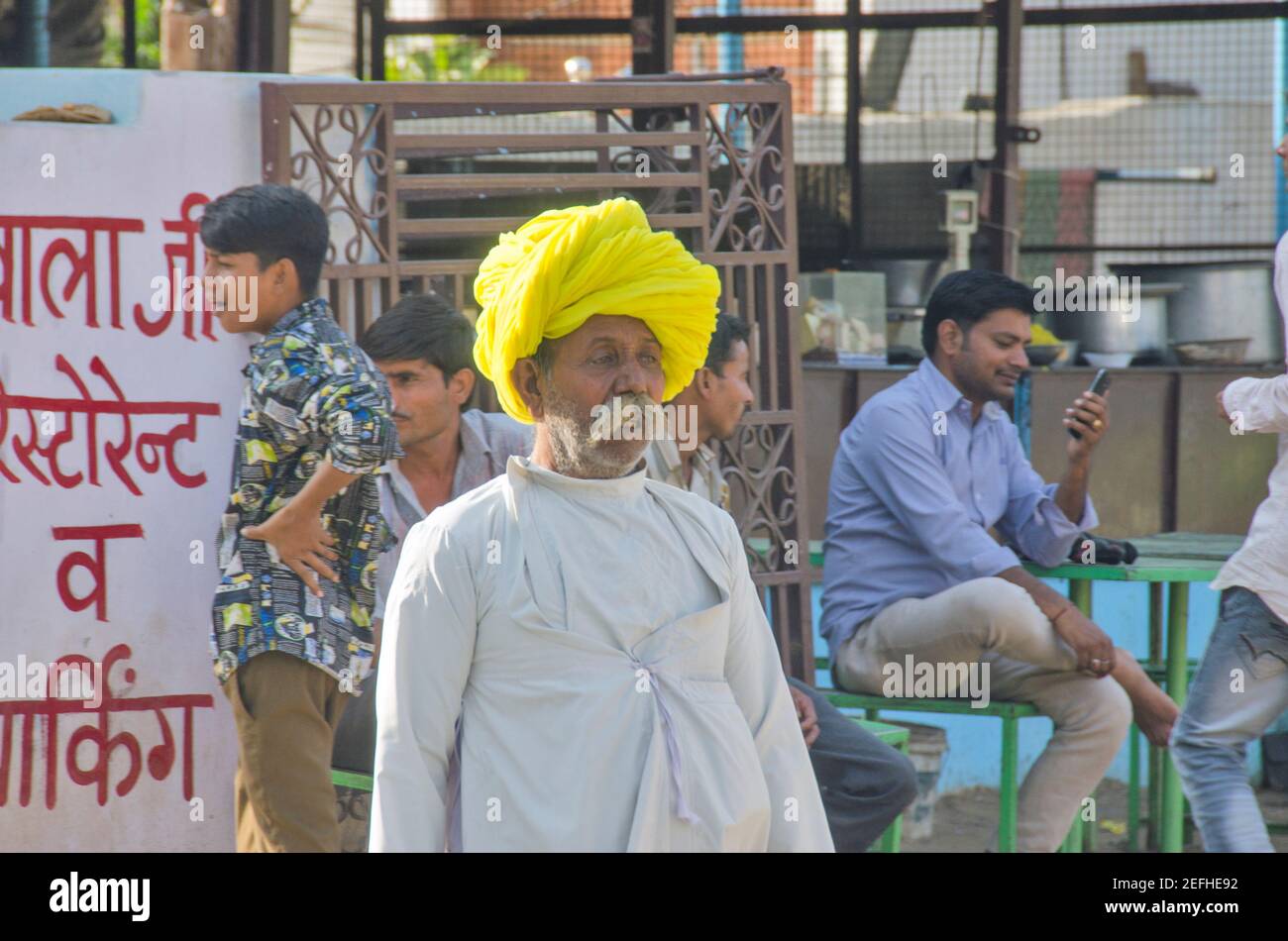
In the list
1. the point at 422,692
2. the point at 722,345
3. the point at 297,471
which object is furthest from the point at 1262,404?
the point at 422,692

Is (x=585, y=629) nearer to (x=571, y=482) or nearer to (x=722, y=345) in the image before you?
(x=571, y=482)

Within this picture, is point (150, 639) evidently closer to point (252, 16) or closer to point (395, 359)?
point (395, 359)

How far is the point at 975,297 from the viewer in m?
4.77

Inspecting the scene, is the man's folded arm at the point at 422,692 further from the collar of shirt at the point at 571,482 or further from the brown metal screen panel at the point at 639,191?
the brown metal screen panel at the point at 639,191

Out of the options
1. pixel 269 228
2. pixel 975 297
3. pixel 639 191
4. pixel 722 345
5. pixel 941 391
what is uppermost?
pixel 639 191

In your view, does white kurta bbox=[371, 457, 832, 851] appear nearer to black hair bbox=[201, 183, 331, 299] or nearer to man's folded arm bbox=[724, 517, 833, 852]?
man's folded arm bbox=[724, 517, 833, 852]

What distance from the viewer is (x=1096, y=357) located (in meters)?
6.57

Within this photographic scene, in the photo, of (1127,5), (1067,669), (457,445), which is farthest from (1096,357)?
(457,445)

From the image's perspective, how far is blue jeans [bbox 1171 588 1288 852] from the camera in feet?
13.2

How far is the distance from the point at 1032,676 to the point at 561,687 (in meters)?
2.47

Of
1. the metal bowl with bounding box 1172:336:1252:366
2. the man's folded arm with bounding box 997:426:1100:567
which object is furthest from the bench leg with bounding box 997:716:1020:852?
the metal bowl with bounding box 1172:336:1252:366
